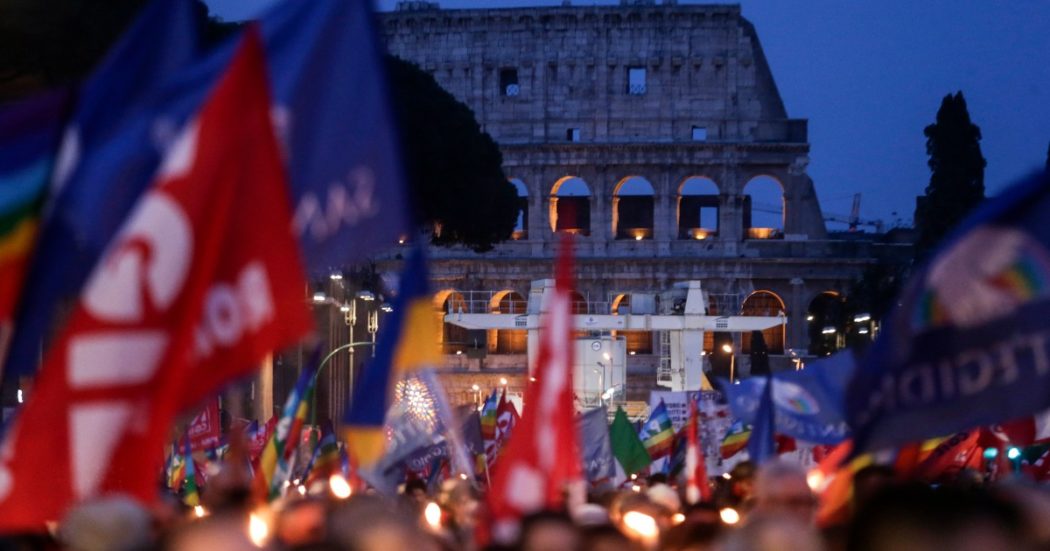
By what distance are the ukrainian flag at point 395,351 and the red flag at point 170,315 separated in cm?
141

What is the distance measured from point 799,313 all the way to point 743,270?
8.13ft

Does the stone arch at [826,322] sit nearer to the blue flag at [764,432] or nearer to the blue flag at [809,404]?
the blue flag at [809,404]

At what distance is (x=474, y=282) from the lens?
61.0m

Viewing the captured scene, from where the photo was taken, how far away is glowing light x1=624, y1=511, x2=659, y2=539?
650 centimetres

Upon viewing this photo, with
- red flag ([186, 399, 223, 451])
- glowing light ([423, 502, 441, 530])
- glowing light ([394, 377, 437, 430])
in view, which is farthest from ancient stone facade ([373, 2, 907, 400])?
glowing light ([423, 502, 441, 530])

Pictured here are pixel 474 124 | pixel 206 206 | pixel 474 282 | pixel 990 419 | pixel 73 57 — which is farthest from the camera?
pixel 474 282

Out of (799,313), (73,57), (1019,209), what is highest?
(73,57)

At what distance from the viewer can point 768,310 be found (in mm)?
62875

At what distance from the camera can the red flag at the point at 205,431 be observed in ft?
54.5

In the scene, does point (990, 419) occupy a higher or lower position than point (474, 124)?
lower

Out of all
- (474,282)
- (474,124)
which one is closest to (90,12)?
(474,124)

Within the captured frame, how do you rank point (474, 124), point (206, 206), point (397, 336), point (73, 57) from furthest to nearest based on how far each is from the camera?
point (474, 124) → point (73, 57) → point (397, 336) → point (206, 206)

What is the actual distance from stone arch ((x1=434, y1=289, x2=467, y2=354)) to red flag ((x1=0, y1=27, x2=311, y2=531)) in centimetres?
5503

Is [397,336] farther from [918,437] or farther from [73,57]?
[73,57]
